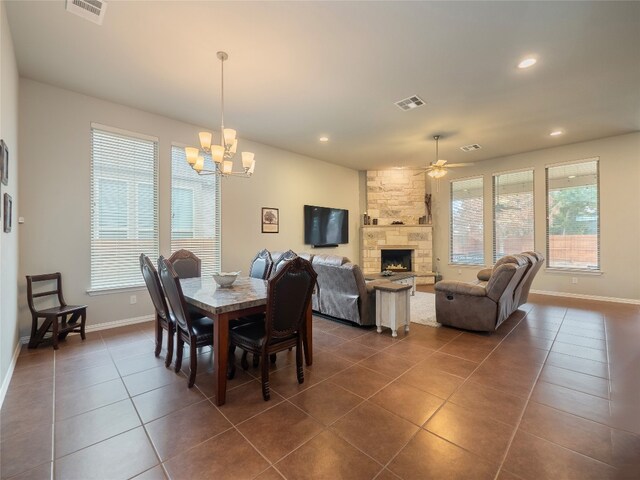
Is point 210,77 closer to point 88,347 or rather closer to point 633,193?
point 88,347

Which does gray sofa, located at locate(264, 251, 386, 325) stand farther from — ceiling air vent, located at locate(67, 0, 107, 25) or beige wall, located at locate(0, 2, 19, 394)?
ceiling air vent, located at locate(67, 0, 107, 25)

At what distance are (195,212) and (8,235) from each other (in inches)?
95.3

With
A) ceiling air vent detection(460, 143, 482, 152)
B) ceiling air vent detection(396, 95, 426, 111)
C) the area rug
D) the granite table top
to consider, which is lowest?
the area rug

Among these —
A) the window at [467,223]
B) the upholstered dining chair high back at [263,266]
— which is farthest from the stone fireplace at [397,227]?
the upholstered dining chair high back at [263,266]

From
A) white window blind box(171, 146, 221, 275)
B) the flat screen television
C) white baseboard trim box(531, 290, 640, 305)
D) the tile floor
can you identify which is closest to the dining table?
→ the tile floor

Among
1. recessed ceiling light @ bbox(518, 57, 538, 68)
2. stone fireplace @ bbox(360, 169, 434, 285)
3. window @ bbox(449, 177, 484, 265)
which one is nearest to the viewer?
recessed ceiling light @ bbox(518, 57, 538, 68)

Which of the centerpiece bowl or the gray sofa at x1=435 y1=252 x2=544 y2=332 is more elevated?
the centerpiece bowl

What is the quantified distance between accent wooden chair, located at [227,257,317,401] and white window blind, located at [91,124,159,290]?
2669 mm

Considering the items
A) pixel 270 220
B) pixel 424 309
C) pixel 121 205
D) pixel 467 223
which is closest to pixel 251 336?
pixel 121 205

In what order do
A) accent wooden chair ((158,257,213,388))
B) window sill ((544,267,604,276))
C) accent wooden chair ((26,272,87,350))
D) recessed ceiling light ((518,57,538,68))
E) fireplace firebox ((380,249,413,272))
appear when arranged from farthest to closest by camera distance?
fireplace firebox ((380,249,413,272)), window sill ((544,267,604,276)), accent wooden chair ((26,272,87,350)), recessed ceiling light ((518,57,538,68)), accent wooden chair ((158,257,213,388))

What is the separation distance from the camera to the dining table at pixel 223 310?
2172 mm

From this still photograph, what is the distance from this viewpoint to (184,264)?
386cm

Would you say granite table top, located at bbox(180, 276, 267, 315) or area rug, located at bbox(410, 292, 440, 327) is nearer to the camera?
granite table top, located at bbox(180, 276, 267, 315)

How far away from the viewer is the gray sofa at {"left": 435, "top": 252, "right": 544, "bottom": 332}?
142 inches
